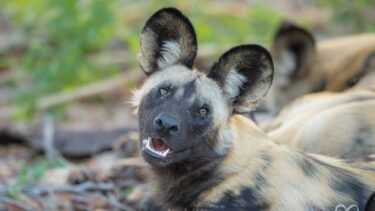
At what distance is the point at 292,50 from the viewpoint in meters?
7.34

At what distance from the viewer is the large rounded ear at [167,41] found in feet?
14.8

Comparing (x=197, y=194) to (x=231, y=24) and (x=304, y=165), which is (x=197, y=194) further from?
(x=231, y=24)

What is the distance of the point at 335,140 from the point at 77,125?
4.74 meters

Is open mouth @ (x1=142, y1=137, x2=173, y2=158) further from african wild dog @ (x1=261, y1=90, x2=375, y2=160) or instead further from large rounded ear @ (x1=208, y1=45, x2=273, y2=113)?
african wild dog @ (x1=261, y1=90, x2=375, y2=160)

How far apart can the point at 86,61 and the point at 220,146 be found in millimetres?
5566

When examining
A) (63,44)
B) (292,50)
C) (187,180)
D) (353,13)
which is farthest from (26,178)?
(353,13)

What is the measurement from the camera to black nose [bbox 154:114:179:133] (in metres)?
4.12

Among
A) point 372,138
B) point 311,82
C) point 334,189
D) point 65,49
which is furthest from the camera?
point 65,49

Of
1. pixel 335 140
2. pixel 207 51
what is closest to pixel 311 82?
pixel 335 140

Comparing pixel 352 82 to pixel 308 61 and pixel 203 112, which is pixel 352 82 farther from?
pixel 203 112

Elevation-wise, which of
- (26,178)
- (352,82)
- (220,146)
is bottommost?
(220,146)

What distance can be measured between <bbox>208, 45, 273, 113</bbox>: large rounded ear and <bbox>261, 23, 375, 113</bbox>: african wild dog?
103 inches

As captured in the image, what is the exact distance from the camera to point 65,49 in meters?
9.44

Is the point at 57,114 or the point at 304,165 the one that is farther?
the point at 57,114
